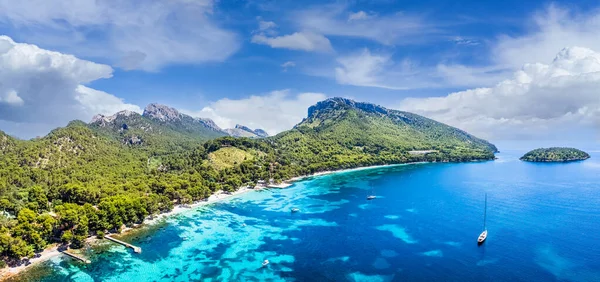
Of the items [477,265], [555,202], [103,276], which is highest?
[555,202]

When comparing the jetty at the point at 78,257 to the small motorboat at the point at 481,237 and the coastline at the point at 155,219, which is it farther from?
the small motorboat at the point at 481,237

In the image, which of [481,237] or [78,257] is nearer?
[78,257]

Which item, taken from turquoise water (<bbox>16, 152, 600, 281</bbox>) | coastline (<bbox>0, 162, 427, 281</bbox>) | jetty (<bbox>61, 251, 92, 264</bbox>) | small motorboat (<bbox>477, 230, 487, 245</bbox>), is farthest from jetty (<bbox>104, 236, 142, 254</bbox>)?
small motorboat (<bbox>477, 230, 487, 245</bbox>)

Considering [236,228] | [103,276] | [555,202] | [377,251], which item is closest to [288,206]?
[236,228]

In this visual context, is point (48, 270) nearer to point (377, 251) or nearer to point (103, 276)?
point (103, 276)

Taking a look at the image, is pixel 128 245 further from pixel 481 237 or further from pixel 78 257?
pixel 481 237

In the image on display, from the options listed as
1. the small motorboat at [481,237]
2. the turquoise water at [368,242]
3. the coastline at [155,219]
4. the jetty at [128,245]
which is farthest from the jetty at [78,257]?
the small motorboat at [481,237]

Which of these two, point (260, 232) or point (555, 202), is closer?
point (260, 232)

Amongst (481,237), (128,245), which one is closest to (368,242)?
(481,237)

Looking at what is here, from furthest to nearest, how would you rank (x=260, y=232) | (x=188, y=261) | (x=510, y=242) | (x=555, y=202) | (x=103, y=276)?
1. (x=555, y=202)
2. (x=260, y=232)
3. (x=510, y=242)
4. (x=188, y=261)
5. (x=103, y=276)
